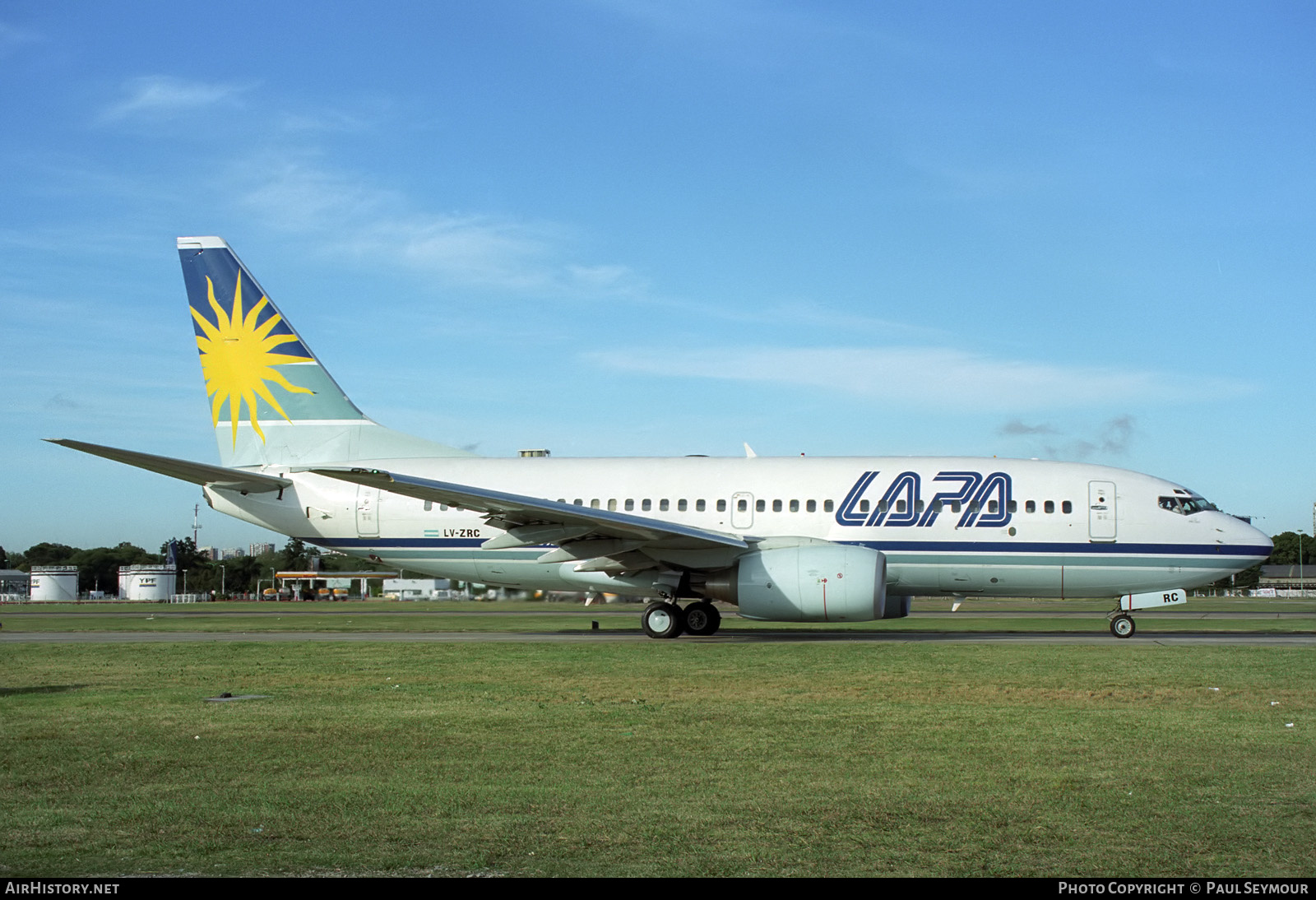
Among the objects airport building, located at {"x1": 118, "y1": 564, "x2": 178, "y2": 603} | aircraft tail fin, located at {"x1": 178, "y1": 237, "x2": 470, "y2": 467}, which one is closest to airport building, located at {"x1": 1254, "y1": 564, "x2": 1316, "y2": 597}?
aircraft tail fin, located at {"x1": 178, "y1": 237, "x2": 470, "y2": 467}

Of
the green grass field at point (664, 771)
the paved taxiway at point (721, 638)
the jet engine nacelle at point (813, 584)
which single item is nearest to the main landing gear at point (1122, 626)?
the paved taxiway at point (721, 638)

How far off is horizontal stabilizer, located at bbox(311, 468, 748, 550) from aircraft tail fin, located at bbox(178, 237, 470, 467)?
19.2 ft

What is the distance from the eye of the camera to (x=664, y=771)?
8.08 meters

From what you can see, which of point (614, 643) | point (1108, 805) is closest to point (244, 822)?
point (1108, 805)

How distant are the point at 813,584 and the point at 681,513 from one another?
455 cm

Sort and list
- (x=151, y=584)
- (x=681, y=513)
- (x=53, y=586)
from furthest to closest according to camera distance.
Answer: (x=53, y=586) → (x=151, y=584) → (x=681, y=513)

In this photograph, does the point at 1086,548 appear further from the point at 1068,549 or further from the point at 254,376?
the point at 254,376

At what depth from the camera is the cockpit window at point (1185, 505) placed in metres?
23.3

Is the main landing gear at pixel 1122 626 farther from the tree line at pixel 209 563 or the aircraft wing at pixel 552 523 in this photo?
the tree line at pixel 209 563

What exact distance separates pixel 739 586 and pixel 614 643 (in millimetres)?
2659

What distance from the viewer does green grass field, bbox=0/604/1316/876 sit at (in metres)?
5.73

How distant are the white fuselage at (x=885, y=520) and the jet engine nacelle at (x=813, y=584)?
1412 mm

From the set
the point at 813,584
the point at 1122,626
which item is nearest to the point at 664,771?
the point at 813,584

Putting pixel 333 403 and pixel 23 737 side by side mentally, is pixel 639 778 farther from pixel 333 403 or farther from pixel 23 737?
pixel 333 403
